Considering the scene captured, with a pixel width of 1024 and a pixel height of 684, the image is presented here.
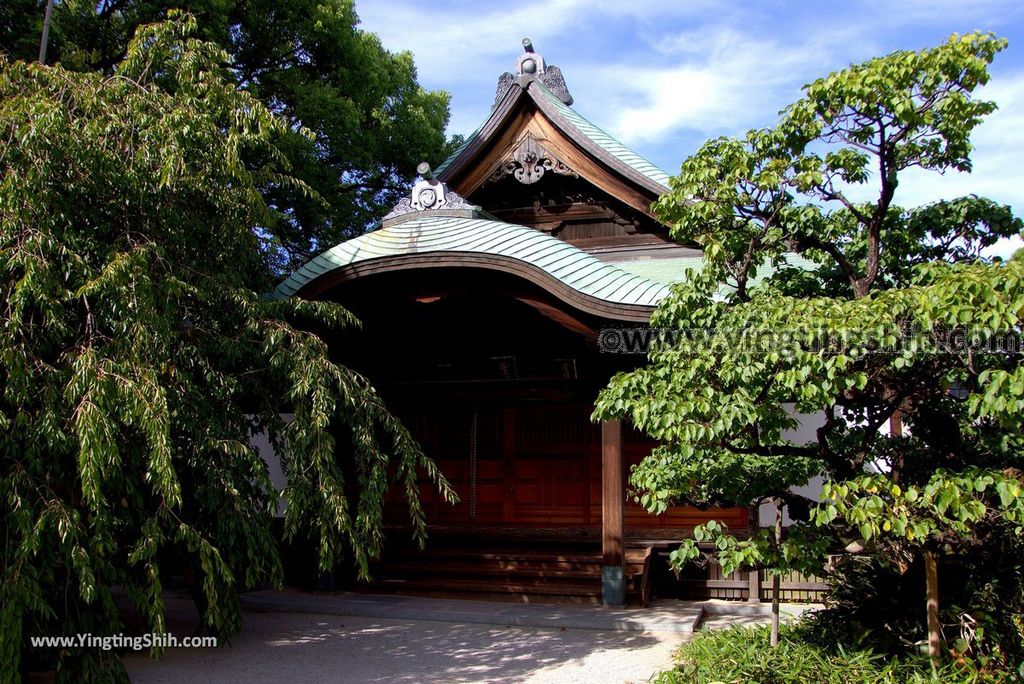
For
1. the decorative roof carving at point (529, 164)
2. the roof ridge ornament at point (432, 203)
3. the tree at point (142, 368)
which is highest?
the decorative roof carving at point (529, 164)

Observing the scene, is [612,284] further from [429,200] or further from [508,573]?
[508,573]

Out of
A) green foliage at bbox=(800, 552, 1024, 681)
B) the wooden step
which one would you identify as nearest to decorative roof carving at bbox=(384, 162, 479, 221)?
the wooden step

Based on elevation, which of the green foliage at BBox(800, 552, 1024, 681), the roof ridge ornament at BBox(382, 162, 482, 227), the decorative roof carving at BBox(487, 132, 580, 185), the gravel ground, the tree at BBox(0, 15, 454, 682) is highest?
the decorative roof carving at BBox(487, 132, 580, 185)

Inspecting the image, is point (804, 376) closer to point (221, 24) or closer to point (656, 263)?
point (656, 263)

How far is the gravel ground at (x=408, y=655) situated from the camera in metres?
6.67

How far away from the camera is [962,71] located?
5410 millimetres

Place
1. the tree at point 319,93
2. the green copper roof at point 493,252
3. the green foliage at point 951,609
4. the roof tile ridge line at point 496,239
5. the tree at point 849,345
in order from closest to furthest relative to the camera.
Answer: the tree at point 849,345, the green foliage at point 951,609, the green copper roof at point 493,252, the roof tile ridge line at point 496,239, the tree at point 319,93

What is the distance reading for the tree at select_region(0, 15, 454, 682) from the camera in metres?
5.28

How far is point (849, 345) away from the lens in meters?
4.89

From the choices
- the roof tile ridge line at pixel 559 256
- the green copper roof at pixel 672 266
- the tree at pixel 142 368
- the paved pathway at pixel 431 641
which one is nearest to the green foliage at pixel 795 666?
the paved pathway at pixel 431 641

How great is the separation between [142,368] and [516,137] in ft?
24.5

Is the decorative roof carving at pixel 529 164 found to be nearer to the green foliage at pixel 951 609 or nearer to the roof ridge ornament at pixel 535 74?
the roof ridge ornament at pixel 535 74

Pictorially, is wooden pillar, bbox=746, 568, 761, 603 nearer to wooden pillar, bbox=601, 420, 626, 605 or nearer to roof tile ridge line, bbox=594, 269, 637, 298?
wooden pillar, bbox=601, 420, 626, 605

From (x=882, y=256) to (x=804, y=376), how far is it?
216 cm
